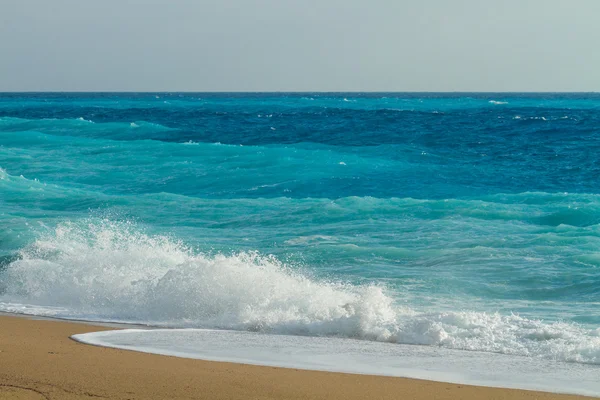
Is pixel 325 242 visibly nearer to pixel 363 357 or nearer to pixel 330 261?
pixel 330 261

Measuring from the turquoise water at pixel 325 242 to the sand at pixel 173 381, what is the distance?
1602mm

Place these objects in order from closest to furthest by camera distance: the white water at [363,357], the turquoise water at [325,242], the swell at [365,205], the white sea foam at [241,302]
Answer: the white water at [363,357] → the white sea foam at [241,302] → the turquoise water at [325,242] → the swell at [365,205]

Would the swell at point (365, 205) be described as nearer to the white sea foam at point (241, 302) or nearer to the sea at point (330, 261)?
the sea at point (330, 261)

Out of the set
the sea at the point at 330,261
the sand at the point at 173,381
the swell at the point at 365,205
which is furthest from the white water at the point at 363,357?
the swell at the point at 365,205

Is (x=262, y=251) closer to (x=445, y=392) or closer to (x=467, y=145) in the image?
(x=445, y=392)

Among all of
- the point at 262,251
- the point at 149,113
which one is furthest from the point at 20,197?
the point at 149,113

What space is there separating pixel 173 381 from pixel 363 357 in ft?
6.03

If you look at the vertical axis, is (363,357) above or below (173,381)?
below

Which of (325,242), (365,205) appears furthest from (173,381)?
(365,205)

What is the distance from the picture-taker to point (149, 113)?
187 ft

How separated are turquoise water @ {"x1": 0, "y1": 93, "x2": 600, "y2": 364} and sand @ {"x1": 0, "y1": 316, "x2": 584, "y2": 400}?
1.60 metres

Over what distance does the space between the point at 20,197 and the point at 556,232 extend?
40.1 feet

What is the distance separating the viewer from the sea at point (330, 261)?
672cm

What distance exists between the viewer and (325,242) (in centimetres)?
1209
